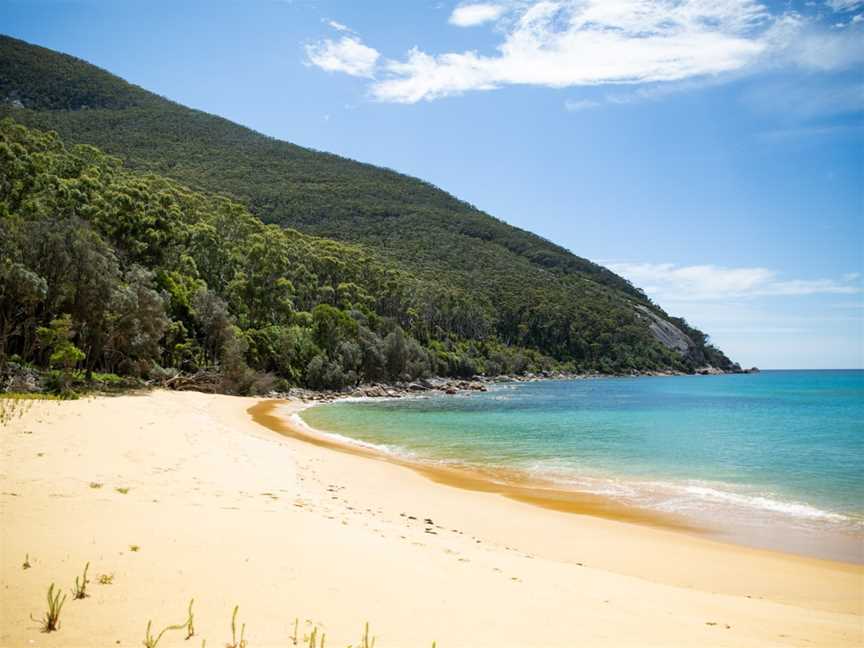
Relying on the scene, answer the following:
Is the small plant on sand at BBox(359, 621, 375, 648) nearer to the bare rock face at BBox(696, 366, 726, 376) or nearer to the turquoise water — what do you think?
the turquoise water

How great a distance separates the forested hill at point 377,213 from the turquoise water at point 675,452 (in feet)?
198

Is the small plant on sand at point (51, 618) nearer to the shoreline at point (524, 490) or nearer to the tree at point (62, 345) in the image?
the shoreline at point (524, 490)

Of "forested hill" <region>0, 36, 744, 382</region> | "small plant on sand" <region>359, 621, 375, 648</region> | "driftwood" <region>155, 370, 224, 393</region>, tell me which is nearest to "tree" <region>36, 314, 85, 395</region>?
"driftwood" <region>155, 370, 224, 393</region>

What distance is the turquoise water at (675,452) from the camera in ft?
47.1

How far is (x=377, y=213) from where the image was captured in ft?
457

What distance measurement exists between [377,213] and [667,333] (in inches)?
3957

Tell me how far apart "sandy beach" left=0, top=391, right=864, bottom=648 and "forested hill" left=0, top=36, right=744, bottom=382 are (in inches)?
3315

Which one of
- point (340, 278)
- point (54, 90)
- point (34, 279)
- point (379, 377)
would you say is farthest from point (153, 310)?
point (54, 90)

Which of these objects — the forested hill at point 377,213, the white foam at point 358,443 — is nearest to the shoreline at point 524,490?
the white foam at point 358,443

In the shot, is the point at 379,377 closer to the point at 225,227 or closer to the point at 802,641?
the point at 225,227

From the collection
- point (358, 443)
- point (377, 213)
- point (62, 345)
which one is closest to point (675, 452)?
point (358, 443)

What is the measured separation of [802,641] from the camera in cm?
580

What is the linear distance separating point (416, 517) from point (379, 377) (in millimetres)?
65769

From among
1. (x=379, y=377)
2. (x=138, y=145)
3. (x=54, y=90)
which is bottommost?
(x=379, y=377)
